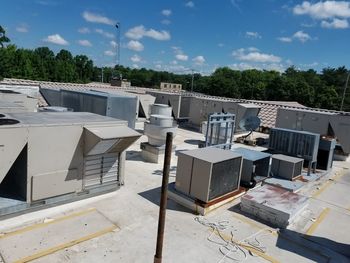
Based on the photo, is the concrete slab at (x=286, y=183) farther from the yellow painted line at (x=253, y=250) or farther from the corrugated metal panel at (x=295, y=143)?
the yellow painted line at (x=253, y=250)

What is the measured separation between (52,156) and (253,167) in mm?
6304

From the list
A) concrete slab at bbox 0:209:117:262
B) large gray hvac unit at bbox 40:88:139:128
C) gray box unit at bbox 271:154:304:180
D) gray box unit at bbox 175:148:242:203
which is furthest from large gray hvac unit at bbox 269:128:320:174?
concrete slab at bbox 0:209:117:262

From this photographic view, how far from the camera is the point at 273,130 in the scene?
42.7 ft

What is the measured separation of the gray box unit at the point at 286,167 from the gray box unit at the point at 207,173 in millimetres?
3290

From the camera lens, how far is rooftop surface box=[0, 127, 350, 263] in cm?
572

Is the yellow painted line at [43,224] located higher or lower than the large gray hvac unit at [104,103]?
lower

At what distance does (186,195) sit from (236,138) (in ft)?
37.1

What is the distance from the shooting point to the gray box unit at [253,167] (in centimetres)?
971

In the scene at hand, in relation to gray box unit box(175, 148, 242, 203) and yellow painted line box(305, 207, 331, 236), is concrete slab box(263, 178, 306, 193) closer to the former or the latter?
yellow painted line box(305, 207, 331, 236)

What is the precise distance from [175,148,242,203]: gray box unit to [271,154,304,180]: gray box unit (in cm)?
329

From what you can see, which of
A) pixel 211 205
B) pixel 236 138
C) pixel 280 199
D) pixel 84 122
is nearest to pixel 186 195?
pixel 211 205

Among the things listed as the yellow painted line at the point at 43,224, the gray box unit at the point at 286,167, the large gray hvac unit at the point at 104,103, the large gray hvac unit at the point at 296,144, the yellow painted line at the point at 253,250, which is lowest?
the yellow painted line at the point at 253,250

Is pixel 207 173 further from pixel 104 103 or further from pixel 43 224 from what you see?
pixel 104 103

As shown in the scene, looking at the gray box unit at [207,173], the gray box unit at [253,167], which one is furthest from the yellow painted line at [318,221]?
the gray box unit at [207,173]
